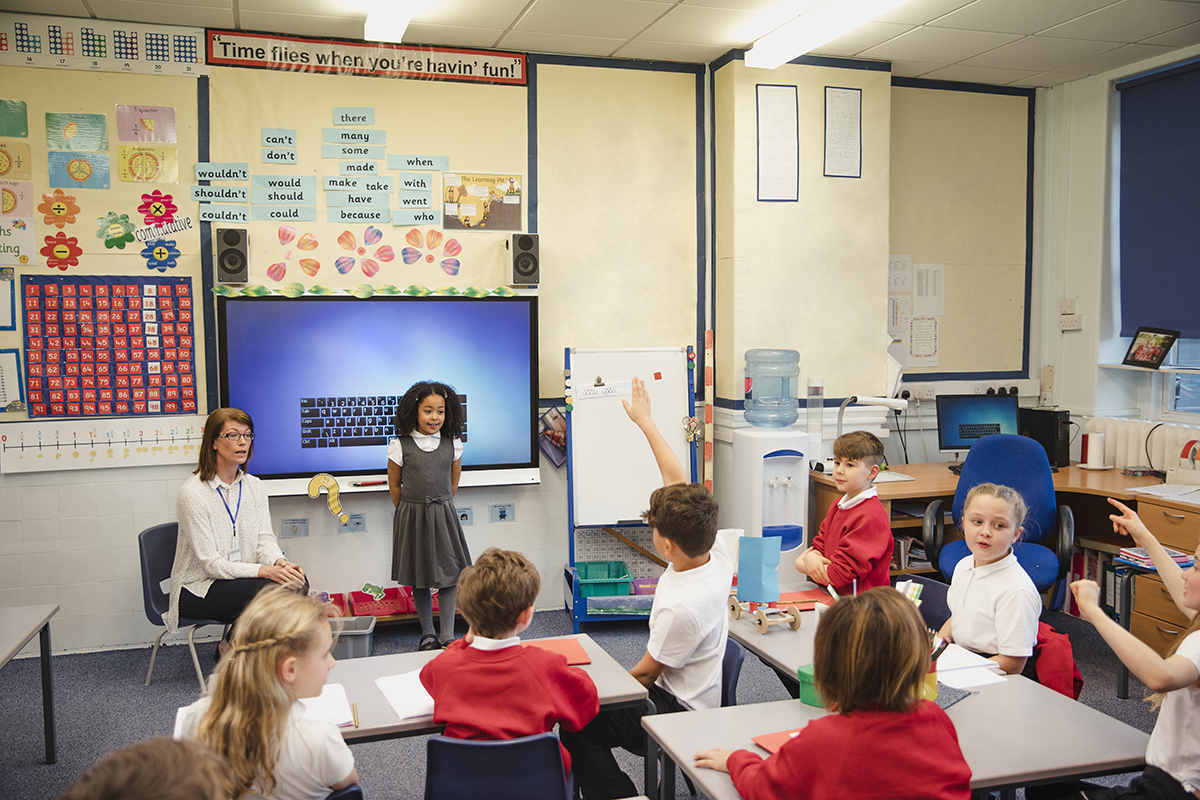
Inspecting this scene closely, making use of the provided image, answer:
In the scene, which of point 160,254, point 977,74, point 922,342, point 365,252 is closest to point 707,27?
point 977,74

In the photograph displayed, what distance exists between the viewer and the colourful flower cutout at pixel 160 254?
421cm

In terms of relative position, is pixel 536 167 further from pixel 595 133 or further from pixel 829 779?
pixel 829 779

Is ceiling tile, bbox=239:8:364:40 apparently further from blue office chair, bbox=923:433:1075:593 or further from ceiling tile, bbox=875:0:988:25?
blue office chair, bbox=923:433:1075:593

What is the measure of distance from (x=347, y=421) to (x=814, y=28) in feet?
9.80

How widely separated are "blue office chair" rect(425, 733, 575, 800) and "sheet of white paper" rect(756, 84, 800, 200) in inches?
145

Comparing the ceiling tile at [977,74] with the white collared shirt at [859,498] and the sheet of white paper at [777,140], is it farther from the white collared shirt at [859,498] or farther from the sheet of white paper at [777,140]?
the white collared shirt at [859,498]

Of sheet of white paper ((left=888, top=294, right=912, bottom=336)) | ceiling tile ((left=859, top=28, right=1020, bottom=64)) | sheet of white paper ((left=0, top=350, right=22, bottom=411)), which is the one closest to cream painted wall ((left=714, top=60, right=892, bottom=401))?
ceiling tile ((left=859, top=28, right=1020, bottom=64))

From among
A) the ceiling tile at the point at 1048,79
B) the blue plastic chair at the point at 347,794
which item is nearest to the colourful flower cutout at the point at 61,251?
the blue plastic chair at the point at 347,794

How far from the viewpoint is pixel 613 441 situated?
4617 millimetres

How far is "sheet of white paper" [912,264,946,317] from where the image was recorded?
539 cm

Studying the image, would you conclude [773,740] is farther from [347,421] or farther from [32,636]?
[347,421]

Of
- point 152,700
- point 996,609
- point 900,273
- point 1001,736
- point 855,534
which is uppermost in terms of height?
point 900,273

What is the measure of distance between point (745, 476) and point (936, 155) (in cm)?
246

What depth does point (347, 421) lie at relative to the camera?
14.5 ft
